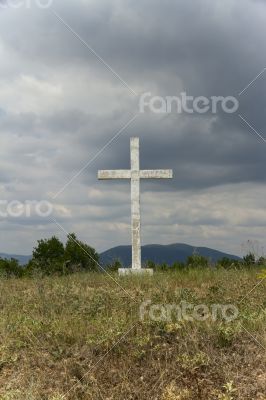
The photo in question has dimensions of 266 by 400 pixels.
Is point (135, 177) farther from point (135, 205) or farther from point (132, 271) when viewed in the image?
point (132, 271)

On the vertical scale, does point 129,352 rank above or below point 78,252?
below

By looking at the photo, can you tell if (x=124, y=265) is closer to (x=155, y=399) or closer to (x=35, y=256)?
(x=35, y=256)

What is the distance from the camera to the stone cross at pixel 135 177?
49.5 feet

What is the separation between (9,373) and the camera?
288 inches

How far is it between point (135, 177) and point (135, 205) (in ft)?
2.51

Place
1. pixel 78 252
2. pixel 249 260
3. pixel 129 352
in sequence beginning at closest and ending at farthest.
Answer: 1. pixel 129 352
2. pixel 249 260
3. pixel 78 252

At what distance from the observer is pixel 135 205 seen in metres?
15.2

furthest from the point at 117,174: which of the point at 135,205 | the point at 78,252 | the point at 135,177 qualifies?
the point at 78,252

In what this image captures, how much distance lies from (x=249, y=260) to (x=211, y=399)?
25.7ft

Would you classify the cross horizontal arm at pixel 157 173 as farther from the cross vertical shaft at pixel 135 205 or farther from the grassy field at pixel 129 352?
the grassy field at pixel 129 352

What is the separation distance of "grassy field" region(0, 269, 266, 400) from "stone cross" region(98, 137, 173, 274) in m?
5.53

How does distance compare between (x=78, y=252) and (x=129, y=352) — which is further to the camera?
(x=78, y=252)

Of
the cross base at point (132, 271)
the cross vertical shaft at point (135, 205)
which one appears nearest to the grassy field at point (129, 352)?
the cross base at point (132, 271)

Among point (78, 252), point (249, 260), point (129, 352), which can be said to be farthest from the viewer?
point (78, 252)
